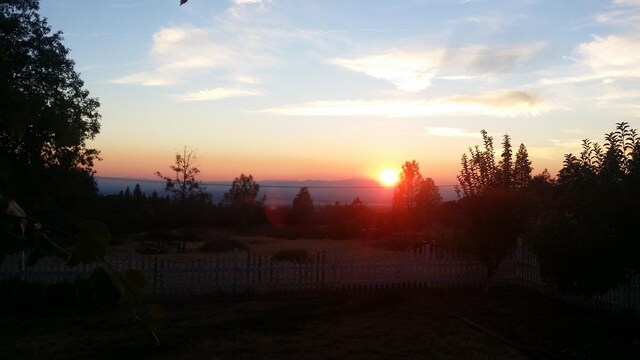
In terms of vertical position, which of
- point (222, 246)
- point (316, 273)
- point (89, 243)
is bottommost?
point (222, 246)

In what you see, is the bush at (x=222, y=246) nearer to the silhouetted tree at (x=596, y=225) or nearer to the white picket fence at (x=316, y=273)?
the white picket fence at (x=316, y=273)

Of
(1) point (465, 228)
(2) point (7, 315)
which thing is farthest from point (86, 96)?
(1) point (465, 228)

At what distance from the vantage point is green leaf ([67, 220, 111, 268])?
1.10 meters

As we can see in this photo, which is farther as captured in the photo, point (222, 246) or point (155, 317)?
point (222, 246)

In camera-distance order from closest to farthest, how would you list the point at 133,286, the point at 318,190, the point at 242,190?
the point at 133,286
the point at 242,190
the point at 318,190

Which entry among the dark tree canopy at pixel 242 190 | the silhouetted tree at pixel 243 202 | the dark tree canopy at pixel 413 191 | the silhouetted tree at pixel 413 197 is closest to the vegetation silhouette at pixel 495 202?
the silhouetted tree at pixel 413 197

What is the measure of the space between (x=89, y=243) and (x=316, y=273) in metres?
15.0

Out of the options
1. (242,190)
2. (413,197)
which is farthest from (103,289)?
(242,190)

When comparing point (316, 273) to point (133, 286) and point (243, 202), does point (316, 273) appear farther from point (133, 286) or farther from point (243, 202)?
point (243, 202)

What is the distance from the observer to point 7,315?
12.2 metres

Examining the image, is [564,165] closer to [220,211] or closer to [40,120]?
[40,120]

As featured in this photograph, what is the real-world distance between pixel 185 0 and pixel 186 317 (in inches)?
457

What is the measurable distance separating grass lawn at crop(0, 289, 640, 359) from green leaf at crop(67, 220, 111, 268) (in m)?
7.29

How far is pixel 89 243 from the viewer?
110 centimetres
